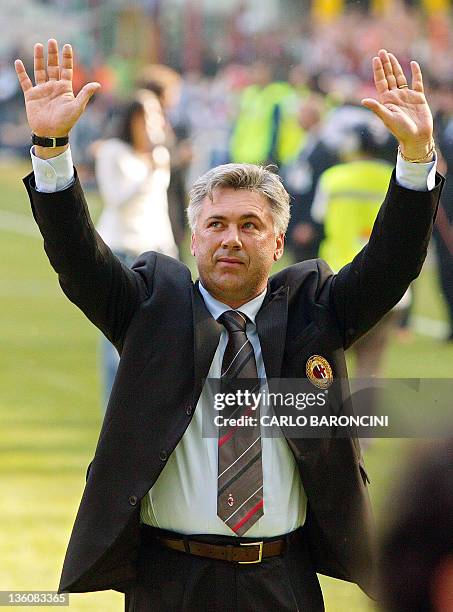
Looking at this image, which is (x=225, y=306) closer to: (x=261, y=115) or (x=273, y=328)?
(x=273, y=328)

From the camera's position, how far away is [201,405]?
11.7 ft

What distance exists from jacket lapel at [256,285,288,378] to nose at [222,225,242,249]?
0.18 metres

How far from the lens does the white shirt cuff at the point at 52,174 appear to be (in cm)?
349

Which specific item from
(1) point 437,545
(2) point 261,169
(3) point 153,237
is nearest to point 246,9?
(3) point 153,237

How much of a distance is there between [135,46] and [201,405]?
26.7 metres

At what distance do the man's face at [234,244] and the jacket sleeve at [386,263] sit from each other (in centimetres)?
22

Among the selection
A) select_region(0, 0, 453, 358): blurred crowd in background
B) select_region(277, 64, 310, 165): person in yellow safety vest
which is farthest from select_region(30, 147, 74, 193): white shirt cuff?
select_region(277, 64, 310, 165): person in yellow safety vest

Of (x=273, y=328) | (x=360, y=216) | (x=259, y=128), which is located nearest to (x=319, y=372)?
(x=273, y=328)

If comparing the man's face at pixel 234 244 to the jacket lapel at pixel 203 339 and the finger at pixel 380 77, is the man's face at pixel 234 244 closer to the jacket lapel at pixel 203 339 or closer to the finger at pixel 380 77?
the jacket lapel at pixel 203 339

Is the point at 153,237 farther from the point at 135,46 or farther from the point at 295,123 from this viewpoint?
the point at 135,46

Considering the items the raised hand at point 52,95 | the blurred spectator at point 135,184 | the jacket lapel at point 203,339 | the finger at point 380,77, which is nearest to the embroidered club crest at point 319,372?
the jacket lapel at point 203,339

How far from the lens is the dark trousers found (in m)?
3.51

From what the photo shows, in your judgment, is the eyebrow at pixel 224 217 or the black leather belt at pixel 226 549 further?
the eyebrow at pixel 224 217

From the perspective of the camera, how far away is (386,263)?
3594mm
